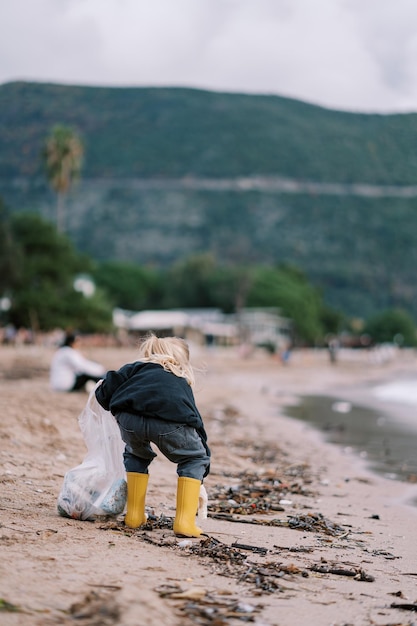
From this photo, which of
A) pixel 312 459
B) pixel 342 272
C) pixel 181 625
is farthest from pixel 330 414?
pixel 342 272

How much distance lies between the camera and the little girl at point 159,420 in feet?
15.1

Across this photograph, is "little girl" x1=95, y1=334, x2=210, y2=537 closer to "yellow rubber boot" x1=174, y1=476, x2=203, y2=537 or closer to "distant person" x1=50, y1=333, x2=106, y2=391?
"yellow rubber boot" x1=174, y1=476, x2=203, y2=537

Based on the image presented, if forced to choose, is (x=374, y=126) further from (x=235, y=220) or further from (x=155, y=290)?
(x=155, y=290)

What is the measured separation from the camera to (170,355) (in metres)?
4.80

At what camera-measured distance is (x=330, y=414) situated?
56.4 ft

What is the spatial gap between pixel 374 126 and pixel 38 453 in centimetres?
16751

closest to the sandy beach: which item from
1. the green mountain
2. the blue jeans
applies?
the blue jeans

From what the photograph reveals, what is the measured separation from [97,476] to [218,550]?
1.09 m

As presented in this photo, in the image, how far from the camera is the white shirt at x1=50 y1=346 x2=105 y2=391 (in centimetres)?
1202

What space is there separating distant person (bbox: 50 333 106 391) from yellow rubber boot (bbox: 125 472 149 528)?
7.26m

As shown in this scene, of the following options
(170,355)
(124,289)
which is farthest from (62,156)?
(124,289)

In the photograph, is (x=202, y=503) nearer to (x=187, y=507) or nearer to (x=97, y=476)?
(x=187, y=507)

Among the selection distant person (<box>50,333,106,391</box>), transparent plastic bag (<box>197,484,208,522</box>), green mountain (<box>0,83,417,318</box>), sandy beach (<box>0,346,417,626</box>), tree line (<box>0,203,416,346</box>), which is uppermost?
green mountain (<box>0,83,417,318</box>)

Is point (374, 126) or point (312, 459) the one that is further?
point (374, 126)
